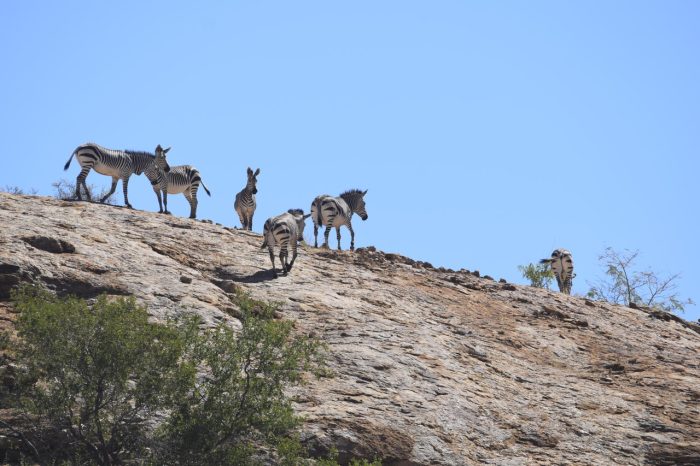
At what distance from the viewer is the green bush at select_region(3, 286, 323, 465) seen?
48.6 ft

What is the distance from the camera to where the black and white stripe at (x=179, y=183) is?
95.4 feet

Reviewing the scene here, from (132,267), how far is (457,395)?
21.7 ft

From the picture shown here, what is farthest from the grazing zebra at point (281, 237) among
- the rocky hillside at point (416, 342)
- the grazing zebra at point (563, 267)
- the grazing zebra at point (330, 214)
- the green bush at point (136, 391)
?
the grazing zebra at point (563, 267)

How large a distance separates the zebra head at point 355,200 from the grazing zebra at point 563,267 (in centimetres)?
640

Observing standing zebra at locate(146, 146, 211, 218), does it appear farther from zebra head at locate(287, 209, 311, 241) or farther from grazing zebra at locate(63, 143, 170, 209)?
zebra head at locate(287, 209, 311, 241)

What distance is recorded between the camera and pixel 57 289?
18656 mm

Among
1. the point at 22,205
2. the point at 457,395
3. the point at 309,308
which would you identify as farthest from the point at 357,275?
the point at 22,205

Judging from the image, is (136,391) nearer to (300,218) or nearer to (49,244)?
(49,244)

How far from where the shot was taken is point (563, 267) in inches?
1261

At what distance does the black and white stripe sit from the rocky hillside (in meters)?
3.37

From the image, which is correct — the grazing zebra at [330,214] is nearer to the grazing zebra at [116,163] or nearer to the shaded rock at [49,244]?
the grazing zebra at [116,163]

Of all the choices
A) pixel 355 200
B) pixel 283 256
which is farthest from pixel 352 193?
pixel 283 256

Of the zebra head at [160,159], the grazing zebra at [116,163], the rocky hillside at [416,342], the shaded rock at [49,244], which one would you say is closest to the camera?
the rocky hillside at [416,342]

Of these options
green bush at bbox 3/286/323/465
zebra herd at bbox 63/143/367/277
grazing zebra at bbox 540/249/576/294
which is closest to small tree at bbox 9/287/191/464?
green bush at bbox 3/286/323/465
